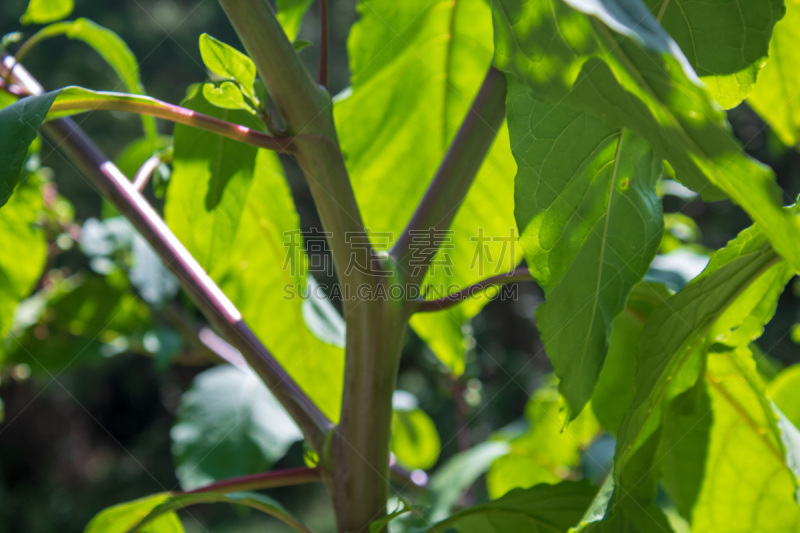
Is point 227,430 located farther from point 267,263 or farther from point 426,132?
point 426,132

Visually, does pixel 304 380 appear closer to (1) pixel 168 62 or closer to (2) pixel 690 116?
(2) pixel 690 116

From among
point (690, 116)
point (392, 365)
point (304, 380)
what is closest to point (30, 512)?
point (304, 380)

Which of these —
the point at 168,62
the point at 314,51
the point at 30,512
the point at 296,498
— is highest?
the point at 168,62

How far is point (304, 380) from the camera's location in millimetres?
521

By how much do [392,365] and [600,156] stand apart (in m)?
0.14

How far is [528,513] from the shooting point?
0.35 m

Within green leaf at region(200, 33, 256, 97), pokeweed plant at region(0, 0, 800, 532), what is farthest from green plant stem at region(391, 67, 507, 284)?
green leaf at region(200, 33, 256, 97)

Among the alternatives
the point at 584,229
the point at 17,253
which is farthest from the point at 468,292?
the point at 17,253

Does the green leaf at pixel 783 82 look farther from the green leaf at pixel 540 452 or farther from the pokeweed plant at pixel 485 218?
the green leaf at pixel 540 452

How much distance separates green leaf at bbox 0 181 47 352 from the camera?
57 centimetres

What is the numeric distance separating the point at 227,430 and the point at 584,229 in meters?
0.55

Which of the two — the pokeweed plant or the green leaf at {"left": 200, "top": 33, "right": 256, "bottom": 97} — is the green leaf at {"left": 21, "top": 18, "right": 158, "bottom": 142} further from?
the green leaf at {"left": 200, "top": 33, "right": 256, "bottom": 97}

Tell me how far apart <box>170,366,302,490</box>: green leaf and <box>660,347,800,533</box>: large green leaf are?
414 millimetres

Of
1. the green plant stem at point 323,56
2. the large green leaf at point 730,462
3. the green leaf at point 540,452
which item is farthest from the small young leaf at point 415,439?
the green plant stem at point 323,56
